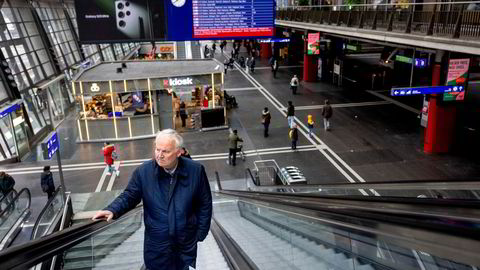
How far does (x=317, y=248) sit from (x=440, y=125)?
1512 centimetres

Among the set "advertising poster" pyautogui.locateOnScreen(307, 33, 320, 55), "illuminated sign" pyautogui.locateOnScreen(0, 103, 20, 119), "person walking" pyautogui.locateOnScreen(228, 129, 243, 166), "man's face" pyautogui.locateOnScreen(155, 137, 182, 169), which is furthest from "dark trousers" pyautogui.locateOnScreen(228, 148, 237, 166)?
"advertising poster" pyautogui.locateOnScreen(307, 33, 320, 55)

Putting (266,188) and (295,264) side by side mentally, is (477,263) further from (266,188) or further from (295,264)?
(266,188)

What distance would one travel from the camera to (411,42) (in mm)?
15125

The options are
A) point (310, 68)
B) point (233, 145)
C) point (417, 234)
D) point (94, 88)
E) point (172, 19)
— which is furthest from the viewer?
point (310, 68)

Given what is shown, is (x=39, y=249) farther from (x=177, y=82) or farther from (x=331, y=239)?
(x=177, y=82)

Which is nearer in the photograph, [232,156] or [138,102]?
[232,156]

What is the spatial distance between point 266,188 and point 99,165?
933cm

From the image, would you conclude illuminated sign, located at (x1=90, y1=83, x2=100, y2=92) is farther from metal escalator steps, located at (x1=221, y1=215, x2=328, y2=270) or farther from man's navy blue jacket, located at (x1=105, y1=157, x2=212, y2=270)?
man's navy blue jacket, located at (x1=105, y1=157, x2=212, y2=270)

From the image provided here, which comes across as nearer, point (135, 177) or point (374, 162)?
point (135, 177)

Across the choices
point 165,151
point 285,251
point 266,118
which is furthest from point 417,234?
point 266,118

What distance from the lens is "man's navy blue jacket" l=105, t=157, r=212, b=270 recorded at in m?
3.42

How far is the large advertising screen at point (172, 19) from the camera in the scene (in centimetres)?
1348

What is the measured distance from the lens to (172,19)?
14008 millimetres

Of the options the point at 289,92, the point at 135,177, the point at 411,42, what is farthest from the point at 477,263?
the point at 289,92
